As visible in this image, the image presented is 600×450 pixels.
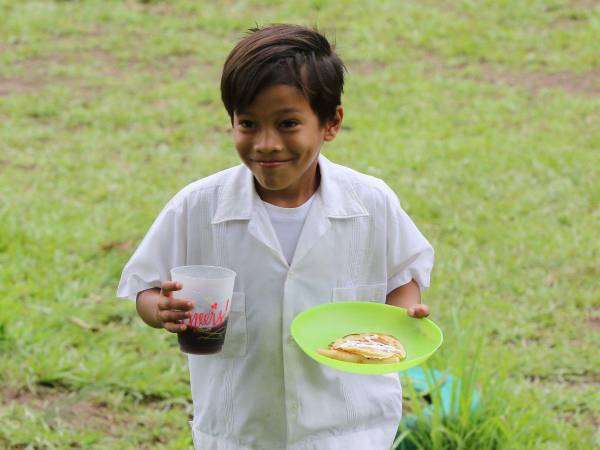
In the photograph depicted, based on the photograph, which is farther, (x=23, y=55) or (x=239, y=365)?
(x=23, y=55)

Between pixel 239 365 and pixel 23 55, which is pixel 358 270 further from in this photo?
pixel 23 55

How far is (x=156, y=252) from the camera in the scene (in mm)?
2559

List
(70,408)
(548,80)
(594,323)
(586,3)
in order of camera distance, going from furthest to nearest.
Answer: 1. (586,3)
2. (548,80)
3. (594,323)
4. (70,408)

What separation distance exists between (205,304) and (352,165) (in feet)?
14.2

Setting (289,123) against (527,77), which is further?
(527,77)

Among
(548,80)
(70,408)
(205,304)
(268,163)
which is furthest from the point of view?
(548,80)

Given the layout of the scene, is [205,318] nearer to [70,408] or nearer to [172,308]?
[172,308]

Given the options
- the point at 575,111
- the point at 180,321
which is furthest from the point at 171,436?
the point at 575,111

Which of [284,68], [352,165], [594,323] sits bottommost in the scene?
[594,323]

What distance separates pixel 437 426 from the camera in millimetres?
3459

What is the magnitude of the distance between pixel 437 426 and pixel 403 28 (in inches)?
244

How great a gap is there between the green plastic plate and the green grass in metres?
1.00

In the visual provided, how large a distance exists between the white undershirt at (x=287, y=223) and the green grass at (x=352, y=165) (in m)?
1.20

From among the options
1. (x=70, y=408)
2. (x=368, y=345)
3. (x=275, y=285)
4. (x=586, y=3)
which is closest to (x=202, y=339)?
(x=275, y=285)
